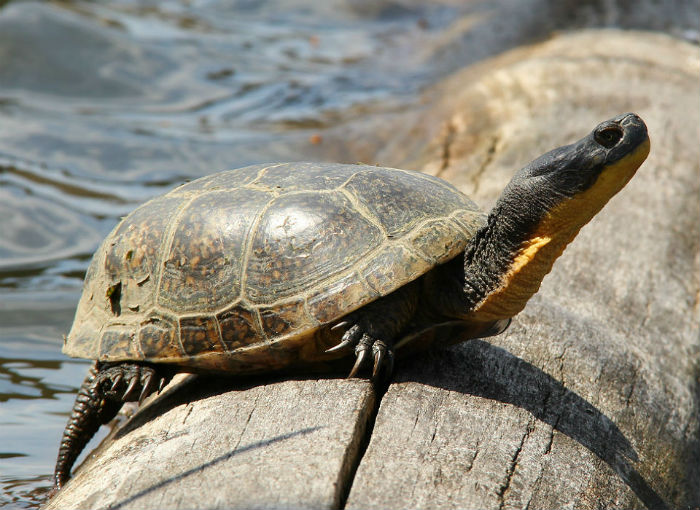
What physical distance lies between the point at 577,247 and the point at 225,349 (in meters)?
2.12

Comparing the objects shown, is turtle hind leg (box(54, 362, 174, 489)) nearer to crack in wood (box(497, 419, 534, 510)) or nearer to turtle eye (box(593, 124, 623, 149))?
crack in wood (box(497, 419, 534, 510))

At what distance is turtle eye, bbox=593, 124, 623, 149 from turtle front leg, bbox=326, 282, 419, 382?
2.89ft

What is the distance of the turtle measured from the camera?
2.82 m

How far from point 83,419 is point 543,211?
2.16 m

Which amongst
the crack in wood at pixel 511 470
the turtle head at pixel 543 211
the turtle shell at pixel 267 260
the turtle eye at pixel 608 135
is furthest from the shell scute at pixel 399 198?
the crack in wood at pixel 511 470

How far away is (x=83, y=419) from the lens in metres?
3.41

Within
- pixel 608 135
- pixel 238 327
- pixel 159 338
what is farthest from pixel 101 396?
pixel 608 135

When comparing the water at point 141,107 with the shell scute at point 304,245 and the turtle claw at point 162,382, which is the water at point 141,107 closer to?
the turtle claw at point 162,382

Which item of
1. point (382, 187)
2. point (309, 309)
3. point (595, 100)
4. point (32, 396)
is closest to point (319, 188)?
point (382, 187)

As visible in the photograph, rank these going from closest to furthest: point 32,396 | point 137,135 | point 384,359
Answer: point 384,359 < point 32,396 < point 137,135

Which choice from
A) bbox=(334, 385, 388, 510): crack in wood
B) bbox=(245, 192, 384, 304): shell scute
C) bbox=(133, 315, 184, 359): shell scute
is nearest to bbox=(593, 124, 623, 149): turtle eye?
bbox=(245, 192, 384, 304): shell scute

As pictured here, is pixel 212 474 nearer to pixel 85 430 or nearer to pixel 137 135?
pixel 85 430

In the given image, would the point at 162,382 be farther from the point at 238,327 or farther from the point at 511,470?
the point at 511,470

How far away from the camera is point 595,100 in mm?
6043
